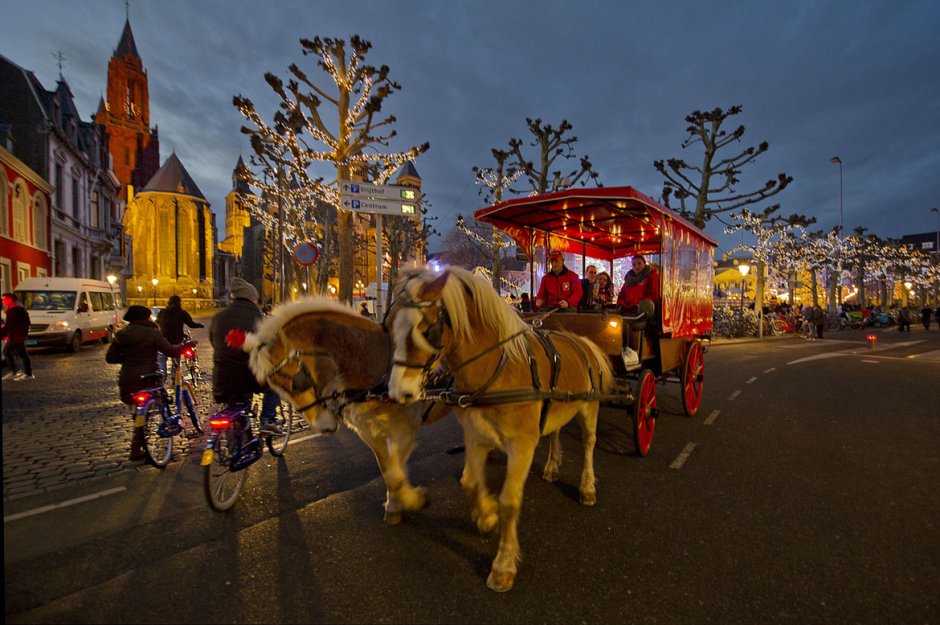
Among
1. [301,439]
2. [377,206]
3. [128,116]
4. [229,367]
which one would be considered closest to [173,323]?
[301,439]

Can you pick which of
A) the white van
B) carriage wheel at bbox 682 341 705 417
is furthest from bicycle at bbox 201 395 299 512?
the white van

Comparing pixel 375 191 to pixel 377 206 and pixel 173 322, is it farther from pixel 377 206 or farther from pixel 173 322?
pixel 173 322

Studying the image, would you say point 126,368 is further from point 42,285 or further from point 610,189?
point 42,285

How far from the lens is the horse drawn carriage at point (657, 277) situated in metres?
4.98

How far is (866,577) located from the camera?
2760 mm

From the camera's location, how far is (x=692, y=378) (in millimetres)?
6742

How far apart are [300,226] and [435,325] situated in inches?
982

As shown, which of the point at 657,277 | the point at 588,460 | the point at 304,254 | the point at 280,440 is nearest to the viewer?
the point at 588,460

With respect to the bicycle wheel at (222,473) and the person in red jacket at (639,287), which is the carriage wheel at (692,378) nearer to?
the person in red jacket at (639,287)

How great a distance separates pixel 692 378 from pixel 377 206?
18.5 feet

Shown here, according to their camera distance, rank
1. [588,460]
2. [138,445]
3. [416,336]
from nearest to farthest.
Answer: [416,336] → [588,460] → [138,445]

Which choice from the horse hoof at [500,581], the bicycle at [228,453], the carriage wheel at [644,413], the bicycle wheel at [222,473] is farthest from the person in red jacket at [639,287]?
the bicycle wheel at [222,473]

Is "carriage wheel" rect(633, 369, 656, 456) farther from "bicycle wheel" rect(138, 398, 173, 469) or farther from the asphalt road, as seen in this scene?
"bicycle wheel" rect(138, 398, 173, 469)

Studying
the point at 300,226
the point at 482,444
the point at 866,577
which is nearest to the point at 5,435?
the point at 482,444
